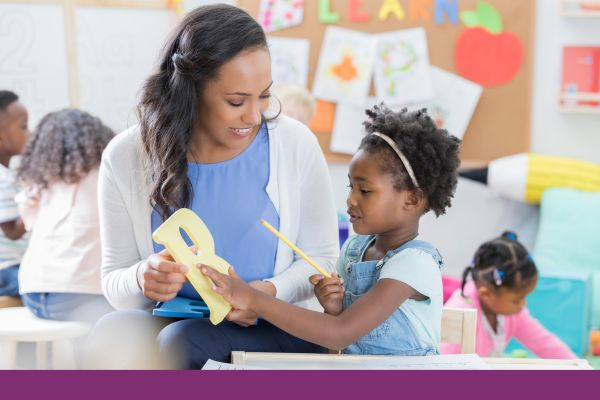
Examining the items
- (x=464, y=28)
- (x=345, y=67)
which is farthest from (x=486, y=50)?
(x=345, y=67)

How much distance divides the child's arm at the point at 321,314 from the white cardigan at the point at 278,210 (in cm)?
19

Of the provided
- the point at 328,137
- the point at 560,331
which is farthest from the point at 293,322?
the point at 328,137

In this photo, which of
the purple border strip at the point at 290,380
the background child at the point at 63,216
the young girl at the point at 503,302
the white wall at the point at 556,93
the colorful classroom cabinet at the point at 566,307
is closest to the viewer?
the purple border strip at the point at 290,380

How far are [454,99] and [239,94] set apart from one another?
204 cm

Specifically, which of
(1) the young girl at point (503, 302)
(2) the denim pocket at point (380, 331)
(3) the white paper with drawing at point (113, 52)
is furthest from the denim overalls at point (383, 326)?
(3) the white paper with drawing at point (113, 52)

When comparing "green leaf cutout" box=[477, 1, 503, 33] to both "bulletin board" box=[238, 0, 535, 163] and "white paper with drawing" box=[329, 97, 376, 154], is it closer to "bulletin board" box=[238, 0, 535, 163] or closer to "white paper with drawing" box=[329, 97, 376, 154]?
"bulletin board" box=[238, 0, 535, 163]

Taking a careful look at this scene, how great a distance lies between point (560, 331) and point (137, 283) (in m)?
1.74

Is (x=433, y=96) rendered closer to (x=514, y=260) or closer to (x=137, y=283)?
(x=514, y=260)

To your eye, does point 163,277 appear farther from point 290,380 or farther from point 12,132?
point 12,132

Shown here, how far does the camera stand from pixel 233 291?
1123mm

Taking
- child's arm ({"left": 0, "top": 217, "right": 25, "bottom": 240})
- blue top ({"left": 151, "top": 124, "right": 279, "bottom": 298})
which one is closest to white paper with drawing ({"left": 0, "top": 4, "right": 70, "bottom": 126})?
child's arm ({"left": 0, "top": 217, "right": 25, "bottom": 240})

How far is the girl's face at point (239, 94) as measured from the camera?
→ 4.18 feet

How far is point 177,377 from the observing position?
2.45 feet

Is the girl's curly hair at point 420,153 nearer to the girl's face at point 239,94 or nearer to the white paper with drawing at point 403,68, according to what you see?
the girl's face at point 239,94
